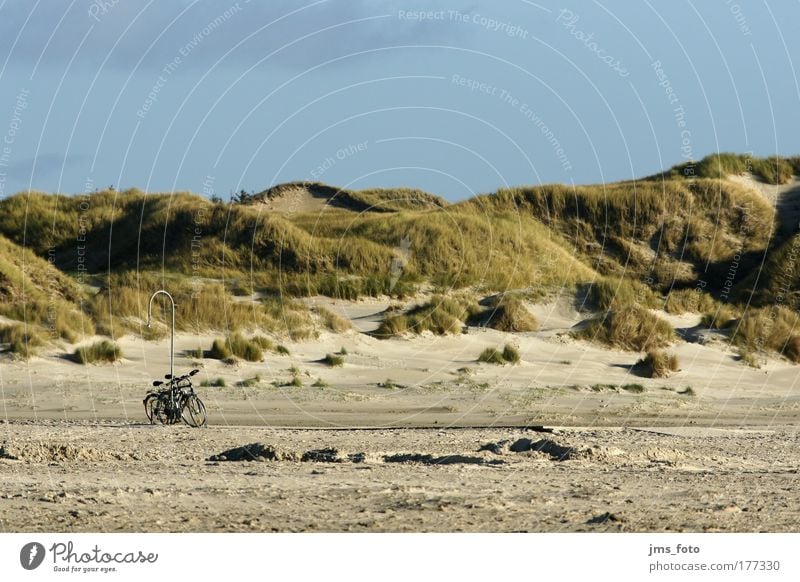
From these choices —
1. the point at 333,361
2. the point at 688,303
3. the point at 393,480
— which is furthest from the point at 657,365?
the point at 393,480

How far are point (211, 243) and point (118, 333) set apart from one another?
11.7m

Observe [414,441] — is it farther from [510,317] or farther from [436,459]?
[510,317]

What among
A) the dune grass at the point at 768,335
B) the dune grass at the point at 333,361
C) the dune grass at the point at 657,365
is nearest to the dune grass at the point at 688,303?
the dune grass at the point at 768,335

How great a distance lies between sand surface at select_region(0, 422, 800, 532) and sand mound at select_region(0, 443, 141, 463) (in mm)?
26

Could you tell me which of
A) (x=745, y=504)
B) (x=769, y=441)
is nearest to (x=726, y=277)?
(x=769, y=441)

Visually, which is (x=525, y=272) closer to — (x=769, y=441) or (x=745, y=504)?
(x=769, y=441)

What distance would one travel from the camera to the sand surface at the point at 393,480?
36.9 feet

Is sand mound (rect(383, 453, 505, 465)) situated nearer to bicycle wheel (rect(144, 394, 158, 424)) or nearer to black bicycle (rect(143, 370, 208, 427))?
black bicycle (rect(143, 370, 208, 427))

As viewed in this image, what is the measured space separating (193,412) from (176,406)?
0.99ft

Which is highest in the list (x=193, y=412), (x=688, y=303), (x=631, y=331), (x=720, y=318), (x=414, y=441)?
(x=688, y=303)

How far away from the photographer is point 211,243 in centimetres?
3834

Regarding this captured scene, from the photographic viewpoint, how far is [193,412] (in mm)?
19203

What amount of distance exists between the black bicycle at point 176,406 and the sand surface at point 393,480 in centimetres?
48

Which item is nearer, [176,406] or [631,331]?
[176,406]
